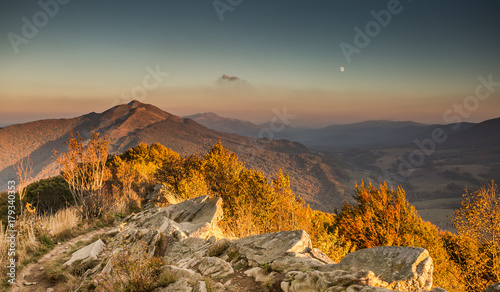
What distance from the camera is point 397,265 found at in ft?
13.9

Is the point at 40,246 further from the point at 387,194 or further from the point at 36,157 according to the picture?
the point at 36,157

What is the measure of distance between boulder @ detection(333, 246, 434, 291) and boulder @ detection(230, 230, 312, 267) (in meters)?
1.03

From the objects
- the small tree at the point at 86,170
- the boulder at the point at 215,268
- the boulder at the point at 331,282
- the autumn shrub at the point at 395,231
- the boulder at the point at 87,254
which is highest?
the small tree at the point at 86,170

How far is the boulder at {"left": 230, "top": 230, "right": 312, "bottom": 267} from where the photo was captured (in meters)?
5.13

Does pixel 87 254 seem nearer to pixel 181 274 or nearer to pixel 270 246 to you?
pixel 181 274

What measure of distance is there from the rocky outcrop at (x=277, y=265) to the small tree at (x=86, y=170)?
4865 millimetres

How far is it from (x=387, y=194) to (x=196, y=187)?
16.5 meters

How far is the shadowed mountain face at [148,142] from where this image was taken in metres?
115

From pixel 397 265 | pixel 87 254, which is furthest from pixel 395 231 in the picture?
pixel 87 254

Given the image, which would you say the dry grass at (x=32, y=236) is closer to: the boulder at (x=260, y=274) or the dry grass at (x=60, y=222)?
the dry grass at (x=60, y=222)

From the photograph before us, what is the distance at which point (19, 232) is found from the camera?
7824mm

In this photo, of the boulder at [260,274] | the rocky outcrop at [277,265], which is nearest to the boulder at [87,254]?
the rocky outcrop at [277,265]

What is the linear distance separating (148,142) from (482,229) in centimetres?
13194

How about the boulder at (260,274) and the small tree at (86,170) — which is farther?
the small tree at (86,170)
